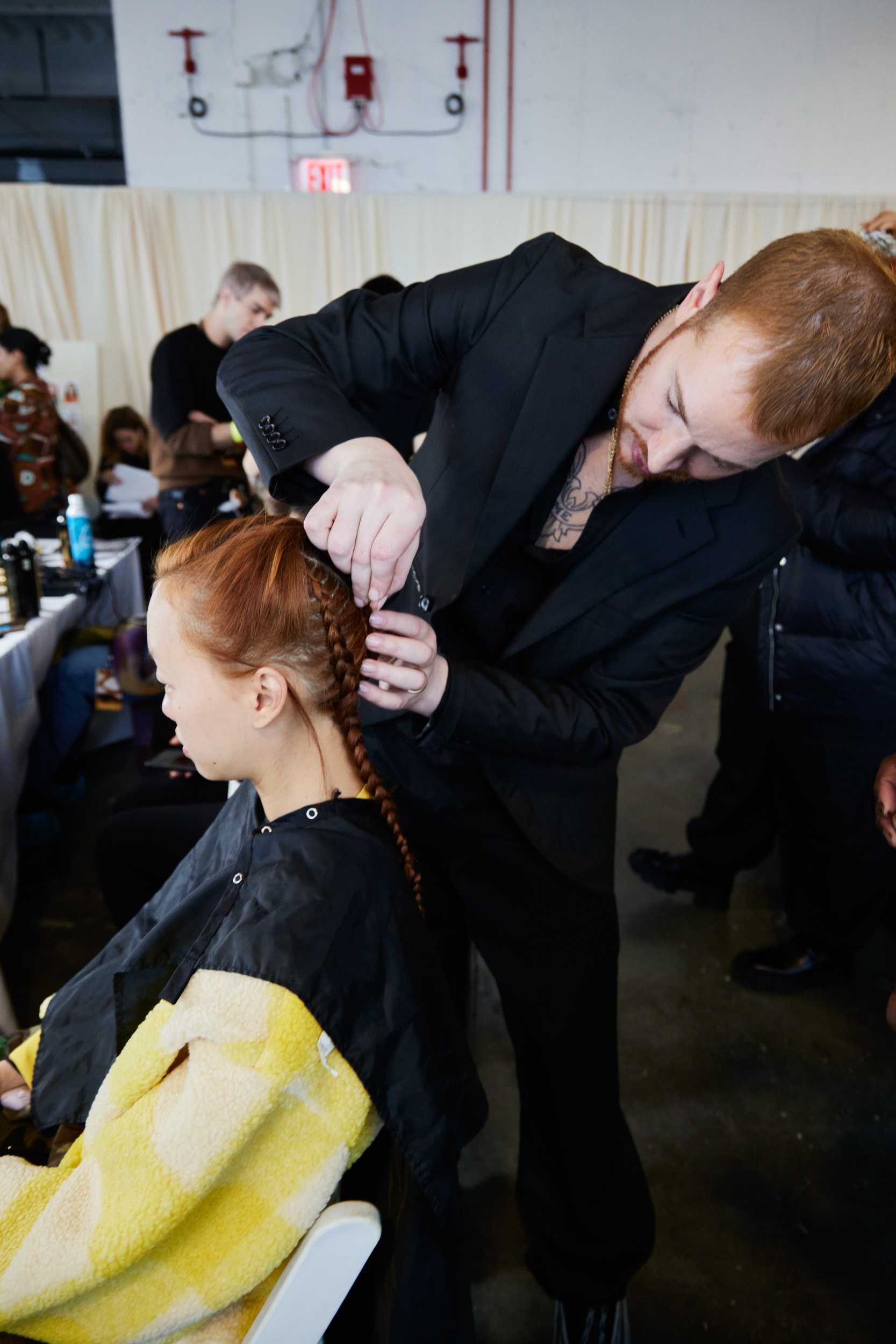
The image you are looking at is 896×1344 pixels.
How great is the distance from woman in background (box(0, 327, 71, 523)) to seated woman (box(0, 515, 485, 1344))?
2.93m

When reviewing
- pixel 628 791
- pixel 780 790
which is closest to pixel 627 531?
pixel 780 790

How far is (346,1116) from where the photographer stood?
84cm

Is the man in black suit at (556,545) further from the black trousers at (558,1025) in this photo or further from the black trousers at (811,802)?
the black trousers at (811,802)

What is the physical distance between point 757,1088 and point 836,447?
147 cm

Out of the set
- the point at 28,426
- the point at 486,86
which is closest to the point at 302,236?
the point at 486,86

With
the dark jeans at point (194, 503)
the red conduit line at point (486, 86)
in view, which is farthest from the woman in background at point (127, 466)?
the red conduit line at point (486, 86)

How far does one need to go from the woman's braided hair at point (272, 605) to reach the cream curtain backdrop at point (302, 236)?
18.8 ft

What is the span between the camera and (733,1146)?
177cm

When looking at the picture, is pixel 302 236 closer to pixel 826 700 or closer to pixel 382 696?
pixel 826 700

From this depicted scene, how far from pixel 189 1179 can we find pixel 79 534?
261 centimetres

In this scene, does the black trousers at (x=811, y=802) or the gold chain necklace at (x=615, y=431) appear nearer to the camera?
the gold chain necklace at (x=615, y=431)

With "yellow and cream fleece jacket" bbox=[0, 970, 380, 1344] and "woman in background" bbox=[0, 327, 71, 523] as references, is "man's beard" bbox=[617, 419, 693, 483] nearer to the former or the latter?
"yellow and cream fleece jacket" bbox=[0, 970, 380, 1344]

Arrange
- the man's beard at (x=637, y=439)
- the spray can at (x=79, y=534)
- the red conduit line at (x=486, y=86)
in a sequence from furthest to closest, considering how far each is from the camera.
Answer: the red conduit line at (x=486, y=86) → the spray can at (x=79, y=534) → the man's beard at (x=637, y=439)

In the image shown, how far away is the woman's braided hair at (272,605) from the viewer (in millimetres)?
929
